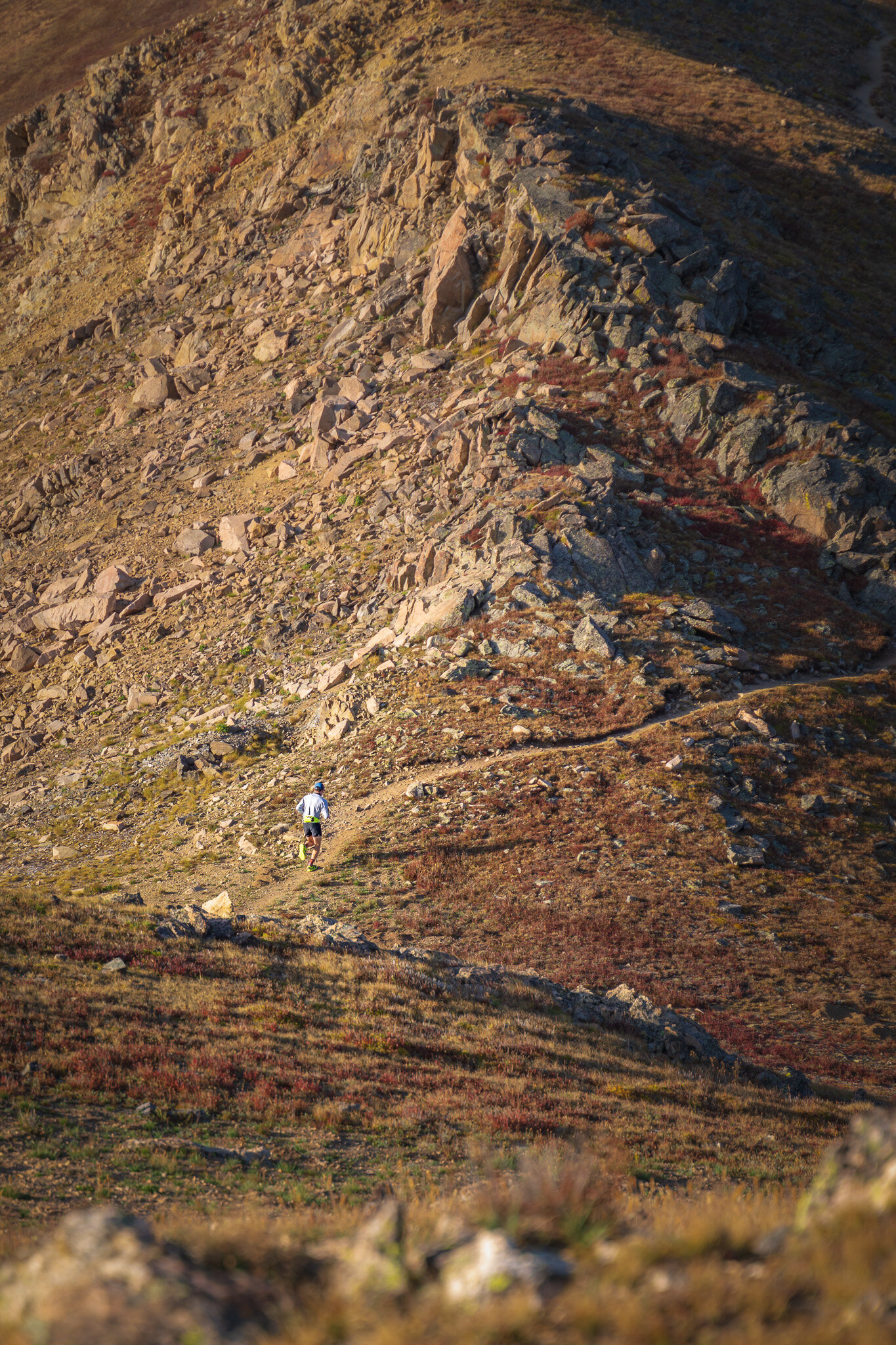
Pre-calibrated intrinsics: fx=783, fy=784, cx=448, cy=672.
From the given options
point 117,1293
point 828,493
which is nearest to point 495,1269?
point 117,1293

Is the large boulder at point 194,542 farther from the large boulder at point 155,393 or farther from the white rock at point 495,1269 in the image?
the white rock at point 495,1269

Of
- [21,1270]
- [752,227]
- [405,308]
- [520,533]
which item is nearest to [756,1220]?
[21,1270]

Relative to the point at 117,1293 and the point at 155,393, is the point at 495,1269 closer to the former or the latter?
the point at 117,1293

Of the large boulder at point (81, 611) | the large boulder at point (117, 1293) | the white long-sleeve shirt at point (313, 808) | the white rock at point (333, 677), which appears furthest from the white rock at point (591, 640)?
Answer: the large boulder at point (117, 1293)

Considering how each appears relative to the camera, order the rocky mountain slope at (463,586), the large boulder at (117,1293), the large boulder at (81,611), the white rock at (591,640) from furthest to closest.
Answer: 1. the large boulder at (81,611)
2. the white rock at (591,640)
3. the rocky mountain slope at (463,586)
4. the large boulder at (117,1293)

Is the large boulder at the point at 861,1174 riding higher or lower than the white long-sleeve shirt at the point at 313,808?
higher

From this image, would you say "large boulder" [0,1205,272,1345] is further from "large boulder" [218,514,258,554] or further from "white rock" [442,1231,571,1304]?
"large boulder" [218,514,258,554]
